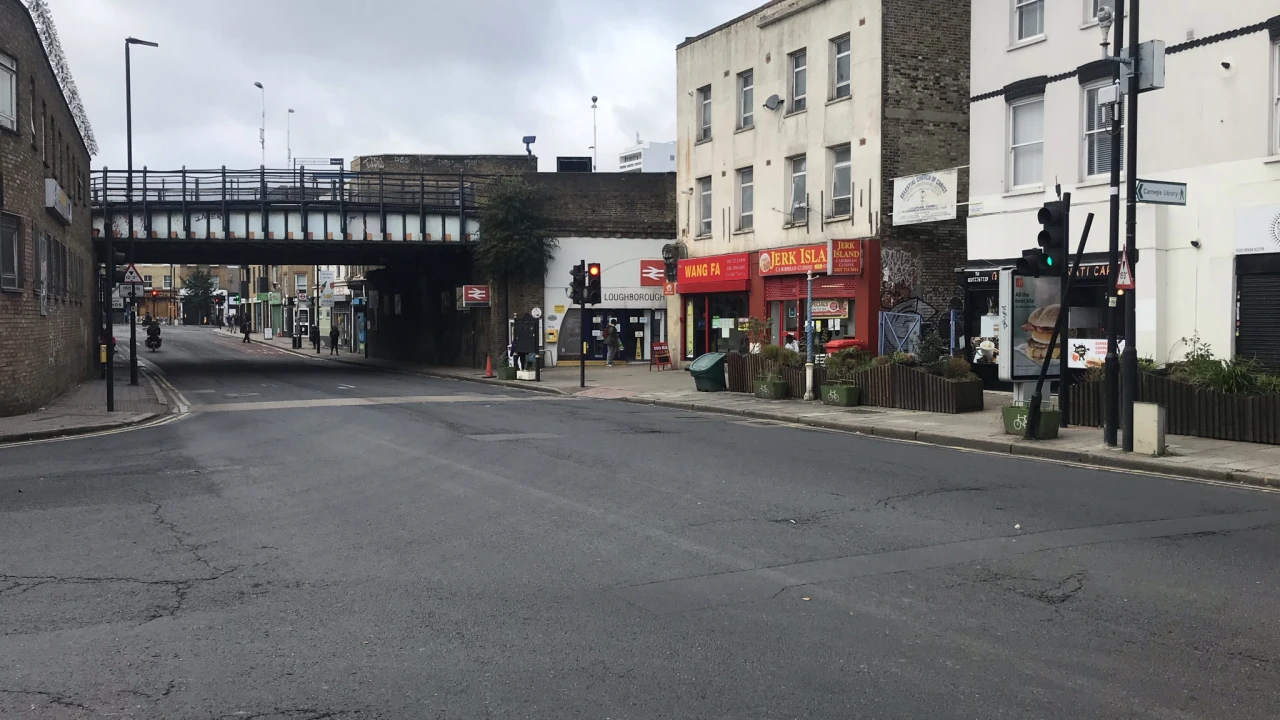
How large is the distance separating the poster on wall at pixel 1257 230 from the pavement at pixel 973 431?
4.26m

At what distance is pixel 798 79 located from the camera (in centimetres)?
3048

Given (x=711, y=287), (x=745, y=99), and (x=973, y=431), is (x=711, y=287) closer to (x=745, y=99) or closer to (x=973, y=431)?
(x=745, y=99)

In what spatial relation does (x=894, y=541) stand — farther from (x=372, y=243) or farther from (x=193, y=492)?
(x=372, y=243)

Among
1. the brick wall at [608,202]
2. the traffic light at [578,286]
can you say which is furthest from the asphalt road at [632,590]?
the brick wall at [608,202]

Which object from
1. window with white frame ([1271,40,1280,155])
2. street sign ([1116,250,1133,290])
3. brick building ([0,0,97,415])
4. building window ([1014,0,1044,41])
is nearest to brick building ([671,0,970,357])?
building window ([1014,0,1044,41])

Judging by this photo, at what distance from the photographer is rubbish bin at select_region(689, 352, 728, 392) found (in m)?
26.4

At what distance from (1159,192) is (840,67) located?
1606 centimetres

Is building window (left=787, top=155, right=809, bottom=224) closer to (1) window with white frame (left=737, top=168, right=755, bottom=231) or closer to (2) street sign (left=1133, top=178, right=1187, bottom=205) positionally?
(1) window with white frame (left=737, top=168, right=755, bottom=231)

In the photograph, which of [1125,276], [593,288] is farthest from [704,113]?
[1125,276]

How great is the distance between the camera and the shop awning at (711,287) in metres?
32.3

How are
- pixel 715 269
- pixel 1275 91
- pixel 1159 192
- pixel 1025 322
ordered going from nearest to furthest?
pixel 1159 192, pixel 1275 91, pixel 1025 322, pixel 715 269

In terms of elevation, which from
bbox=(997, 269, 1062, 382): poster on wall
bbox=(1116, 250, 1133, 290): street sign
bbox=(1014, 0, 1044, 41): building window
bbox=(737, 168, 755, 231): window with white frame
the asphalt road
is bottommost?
the asphalt road

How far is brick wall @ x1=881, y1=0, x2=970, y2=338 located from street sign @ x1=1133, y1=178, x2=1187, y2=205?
42.7 feet

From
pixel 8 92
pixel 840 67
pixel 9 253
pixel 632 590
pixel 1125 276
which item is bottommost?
pixel 632 590
